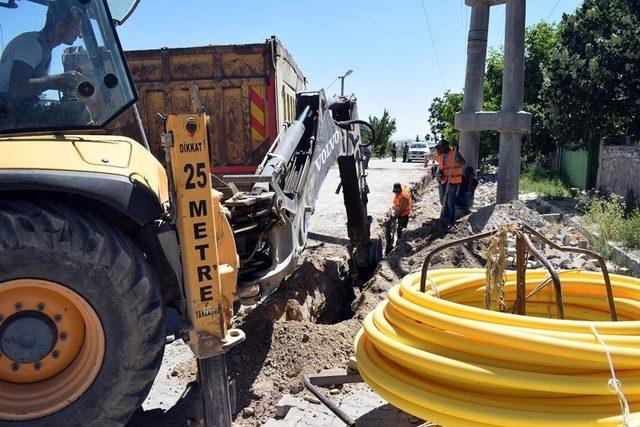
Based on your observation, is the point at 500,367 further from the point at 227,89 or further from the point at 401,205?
the point at 401,205

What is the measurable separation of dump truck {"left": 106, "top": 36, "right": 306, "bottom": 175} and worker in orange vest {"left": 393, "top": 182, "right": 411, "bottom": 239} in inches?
165

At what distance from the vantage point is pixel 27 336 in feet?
8.40

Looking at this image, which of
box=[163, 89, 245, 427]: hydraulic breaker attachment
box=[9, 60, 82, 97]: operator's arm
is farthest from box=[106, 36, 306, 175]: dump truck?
box=[163, 89, 245, 427]: hydraulic breaker attachment

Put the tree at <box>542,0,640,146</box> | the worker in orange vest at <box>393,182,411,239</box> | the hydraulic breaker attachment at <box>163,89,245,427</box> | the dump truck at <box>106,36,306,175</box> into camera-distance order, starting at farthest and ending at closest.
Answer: the tree at <box>542,0,640,146</box> → the worker in orange vest at <box>393,182,411,239</box> → the dump truck at <box>106,36,306,175</box> → the hydraulic breaker attachment at <box>163,89,245,427</box>

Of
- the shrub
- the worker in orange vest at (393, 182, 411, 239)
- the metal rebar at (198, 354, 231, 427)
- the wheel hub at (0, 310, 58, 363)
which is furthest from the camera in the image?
the worker in orange vest at (393, 182, 411, 239)

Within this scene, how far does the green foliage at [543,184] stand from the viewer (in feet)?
47.1

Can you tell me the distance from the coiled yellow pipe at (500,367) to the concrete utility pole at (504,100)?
8.56 metres

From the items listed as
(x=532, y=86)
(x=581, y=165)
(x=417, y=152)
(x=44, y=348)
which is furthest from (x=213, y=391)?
(x=417, y=152)

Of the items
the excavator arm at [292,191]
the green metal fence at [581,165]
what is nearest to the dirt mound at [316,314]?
the excavator arm at [292,191]

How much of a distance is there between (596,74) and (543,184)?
4.58m

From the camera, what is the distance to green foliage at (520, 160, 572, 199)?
1434 cm

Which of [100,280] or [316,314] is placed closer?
[100,280]

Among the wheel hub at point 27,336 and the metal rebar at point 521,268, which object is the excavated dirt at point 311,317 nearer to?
the metal rebar at point 521,268

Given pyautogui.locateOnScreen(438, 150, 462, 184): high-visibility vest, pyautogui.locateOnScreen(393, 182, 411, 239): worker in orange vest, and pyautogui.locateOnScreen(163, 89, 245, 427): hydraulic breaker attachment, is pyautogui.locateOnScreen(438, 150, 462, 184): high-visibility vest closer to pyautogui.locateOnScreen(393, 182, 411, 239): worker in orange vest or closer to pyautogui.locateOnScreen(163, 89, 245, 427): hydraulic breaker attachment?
pyautogui.locateOnScreen(393, 182, 411, 239): worker in orange vest
